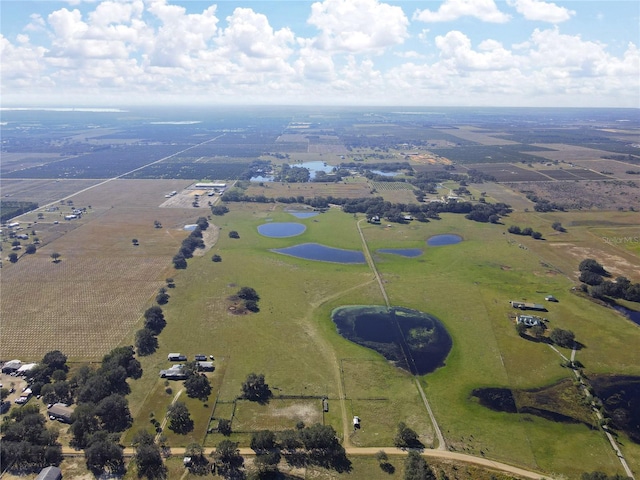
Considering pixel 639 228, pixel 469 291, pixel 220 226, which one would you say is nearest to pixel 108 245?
pixel 220 226

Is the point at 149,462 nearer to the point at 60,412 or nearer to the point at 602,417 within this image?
the point at 60,412

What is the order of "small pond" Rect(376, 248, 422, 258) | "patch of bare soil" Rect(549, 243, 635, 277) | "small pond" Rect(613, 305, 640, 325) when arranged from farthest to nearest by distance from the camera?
"small pond" Rect(376, 248, 422, 258), "patch of bare soil" Rect(549, 243, 635, 277), "small pond" Rect(613, 305, 640, 325)

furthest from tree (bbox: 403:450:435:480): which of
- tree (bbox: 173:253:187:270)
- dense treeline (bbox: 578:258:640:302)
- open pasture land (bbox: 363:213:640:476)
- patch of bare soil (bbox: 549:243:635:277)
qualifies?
patch of bare soil (bbox: 549:243:635:277)

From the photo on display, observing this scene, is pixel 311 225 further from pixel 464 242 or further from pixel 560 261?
pixel 560 261

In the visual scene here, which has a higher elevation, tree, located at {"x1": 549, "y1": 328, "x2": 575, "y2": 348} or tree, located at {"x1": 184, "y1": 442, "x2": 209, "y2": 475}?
tree, located at {"x1": 549, "y1": 328, "x2": 575, "y2": 348}

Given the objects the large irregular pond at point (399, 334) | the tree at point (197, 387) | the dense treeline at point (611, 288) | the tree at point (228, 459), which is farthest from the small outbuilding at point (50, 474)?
the dense treeline at point (611, 288)

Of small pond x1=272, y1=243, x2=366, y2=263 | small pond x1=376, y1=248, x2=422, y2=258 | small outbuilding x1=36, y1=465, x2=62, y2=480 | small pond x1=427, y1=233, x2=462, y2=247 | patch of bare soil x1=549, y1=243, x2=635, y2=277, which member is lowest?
small outbuilding x1=36, y1=465, x2=62, y2=480

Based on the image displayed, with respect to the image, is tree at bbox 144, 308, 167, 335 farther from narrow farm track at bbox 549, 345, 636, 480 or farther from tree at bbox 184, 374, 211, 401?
narrow farm track at bbox 549, 345, 636, 480
